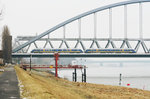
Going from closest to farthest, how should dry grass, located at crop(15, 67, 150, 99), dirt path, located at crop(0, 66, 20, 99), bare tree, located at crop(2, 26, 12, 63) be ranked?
dirt path, located at crop(0, 66, 20, 99), dry grass, located at crop(15, 67, 150, 99), bare tree, located at crop(2, 26, 12, 63)

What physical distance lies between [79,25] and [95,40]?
36.1 feet

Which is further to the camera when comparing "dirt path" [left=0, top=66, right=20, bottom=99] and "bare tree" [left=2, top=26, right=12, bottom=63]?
"bare tree" [left=2, top=26, right=12, bottom=63]

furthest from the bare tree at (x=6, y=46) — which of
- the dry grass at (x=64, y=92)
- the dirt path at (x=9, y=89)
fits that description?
the dirt path at (x=9, y=89)

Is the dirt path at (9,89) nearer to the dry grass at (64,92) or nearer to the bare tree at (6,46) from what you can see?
the dry grass at (64,92)

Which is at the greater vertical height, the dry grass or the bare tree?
the bare tree

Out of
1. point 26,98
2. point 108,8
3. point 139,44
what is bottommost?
point 26,98

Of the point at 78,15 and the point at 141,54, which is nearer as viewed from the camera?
the point at 141,54

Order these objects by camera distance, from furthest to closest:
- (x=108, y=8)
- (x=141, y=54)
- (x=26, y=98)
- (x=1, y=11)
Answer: (x=108, y=8) < (x=141, y=54) < (x=1, y=11) < (x=26, y=98)

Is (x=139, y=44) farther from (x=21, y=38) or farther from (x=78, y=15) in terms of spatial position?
(x=21, y=38)

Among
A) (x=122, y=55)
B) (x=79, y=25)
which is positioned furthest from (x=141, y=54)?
(x=79, y=25)

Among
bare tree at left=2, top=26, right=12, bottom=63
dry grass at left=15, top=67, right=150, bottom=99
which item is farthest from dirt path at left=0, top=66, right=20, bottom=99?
bare tree at left=2, top=26, right=12, bottom=63

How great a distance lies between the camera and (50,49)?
5118 inches

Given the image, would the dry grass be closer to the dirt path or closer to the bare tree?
the dirt path

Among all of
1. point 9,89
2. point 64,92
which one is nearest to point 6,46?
point 64,92
